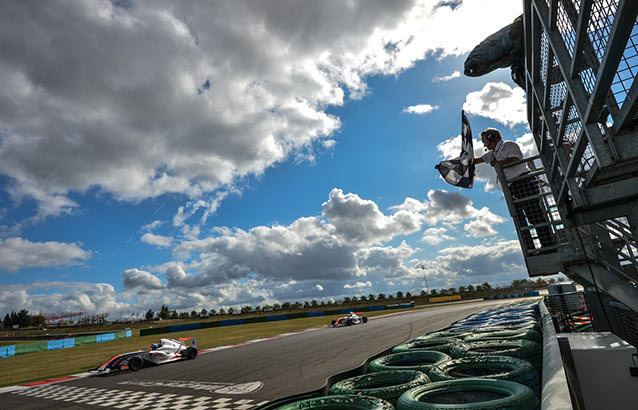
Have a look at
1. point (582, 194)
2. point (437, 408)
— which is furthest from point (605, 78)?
point (437, 408)

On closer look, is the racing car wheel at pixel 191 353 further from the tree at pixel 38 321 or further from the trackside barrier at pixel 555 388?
the tree at pixel 38 321

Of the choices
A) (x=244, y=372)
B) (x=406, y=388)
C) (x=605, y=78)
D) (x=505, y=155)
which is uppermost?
(x=505, y=155)

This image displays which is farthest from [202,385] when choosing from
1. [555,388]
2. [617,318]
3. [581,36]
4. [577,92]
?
[617,318]

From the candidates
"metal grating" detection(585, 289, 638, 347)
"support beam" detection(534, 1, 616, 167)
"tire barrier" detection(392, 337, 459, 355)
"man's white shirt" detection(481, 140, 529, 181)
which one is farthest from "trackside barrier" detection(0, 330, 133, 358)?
"support beam" detection(534, 1, 616, 167)

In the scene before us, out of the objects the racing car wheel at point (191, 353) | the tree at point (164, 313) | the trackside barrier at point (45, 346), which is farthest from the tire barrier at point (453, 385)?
the tree at point (164, 313)

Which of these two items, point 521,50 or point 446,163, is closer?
Result: point 521,50

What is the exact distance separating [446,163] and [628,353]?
4.47 m

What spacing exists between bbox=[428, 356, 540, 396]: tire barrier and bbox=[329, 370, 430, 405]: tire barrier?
0.23 metres

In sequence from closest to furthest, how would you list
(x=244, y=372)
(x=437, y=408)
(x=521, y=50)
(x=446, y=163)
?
1. (x=437, y=408)
2. (x=521, y=50)
3. (x=446, y=163)
4. (x=244, y=372)

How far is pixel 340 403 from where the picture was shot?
8.52 feet

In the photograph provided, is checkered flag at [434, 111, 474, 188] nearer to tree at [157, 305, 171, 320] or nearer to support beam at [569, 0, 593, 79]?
support beam at [569, 0, 593, 79]

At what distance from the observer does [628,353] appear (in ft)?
9.30

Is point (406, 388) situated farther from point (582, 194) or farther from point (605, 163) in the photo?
point (582, 194)

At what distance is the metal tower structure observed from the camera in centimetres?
233
